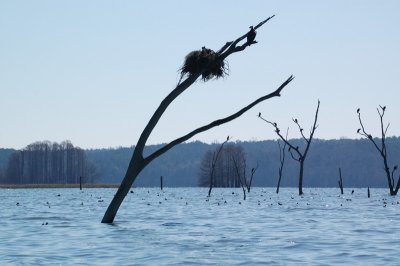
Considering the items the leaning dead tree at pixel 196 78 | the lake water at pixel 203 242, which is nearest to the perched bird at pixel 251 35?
the leaning dead tree at pixel 196 78

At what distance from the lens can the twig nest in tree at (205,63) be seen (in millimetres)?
25344

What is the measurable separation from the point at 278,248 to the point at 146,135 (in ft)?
26.7

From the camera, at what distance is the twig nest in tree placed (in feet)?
83.1

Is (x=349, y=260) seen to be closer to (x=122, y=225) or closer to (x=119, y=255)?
(x=119, y=255)

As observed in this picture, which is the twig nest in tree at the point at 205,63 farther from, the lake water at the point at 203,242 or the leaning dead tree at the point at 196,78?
the lake water at the point at 203,242

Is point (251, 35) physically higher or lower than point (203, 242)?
higher

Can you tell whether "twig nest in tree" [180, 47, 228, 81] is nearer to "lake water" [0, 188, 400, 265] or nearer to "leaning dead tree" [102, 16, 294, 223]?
"leaning dead tree" [102, 16, 294, 223]

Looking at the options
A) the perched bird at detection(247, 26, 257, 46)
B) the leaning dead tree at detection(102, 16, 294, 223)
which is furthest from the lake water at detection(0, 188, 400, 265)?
the perched bird at detection(247, 26, 257, 46)

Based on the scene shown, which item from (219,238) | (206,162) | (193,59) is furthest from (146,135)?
(206,162)

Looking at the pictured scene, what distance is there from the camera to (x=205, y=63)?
25422mm

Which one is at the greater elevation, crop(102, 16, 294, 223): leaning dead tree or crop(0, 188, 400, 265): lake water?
crop(102, 16, 294, 223): leaning dead tree

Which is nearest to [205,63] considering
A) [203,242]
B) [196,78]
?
[196,78]

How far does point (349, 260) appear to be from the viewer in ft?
56.1

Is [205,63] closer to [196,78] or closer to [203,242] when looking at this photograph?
[196,78]
